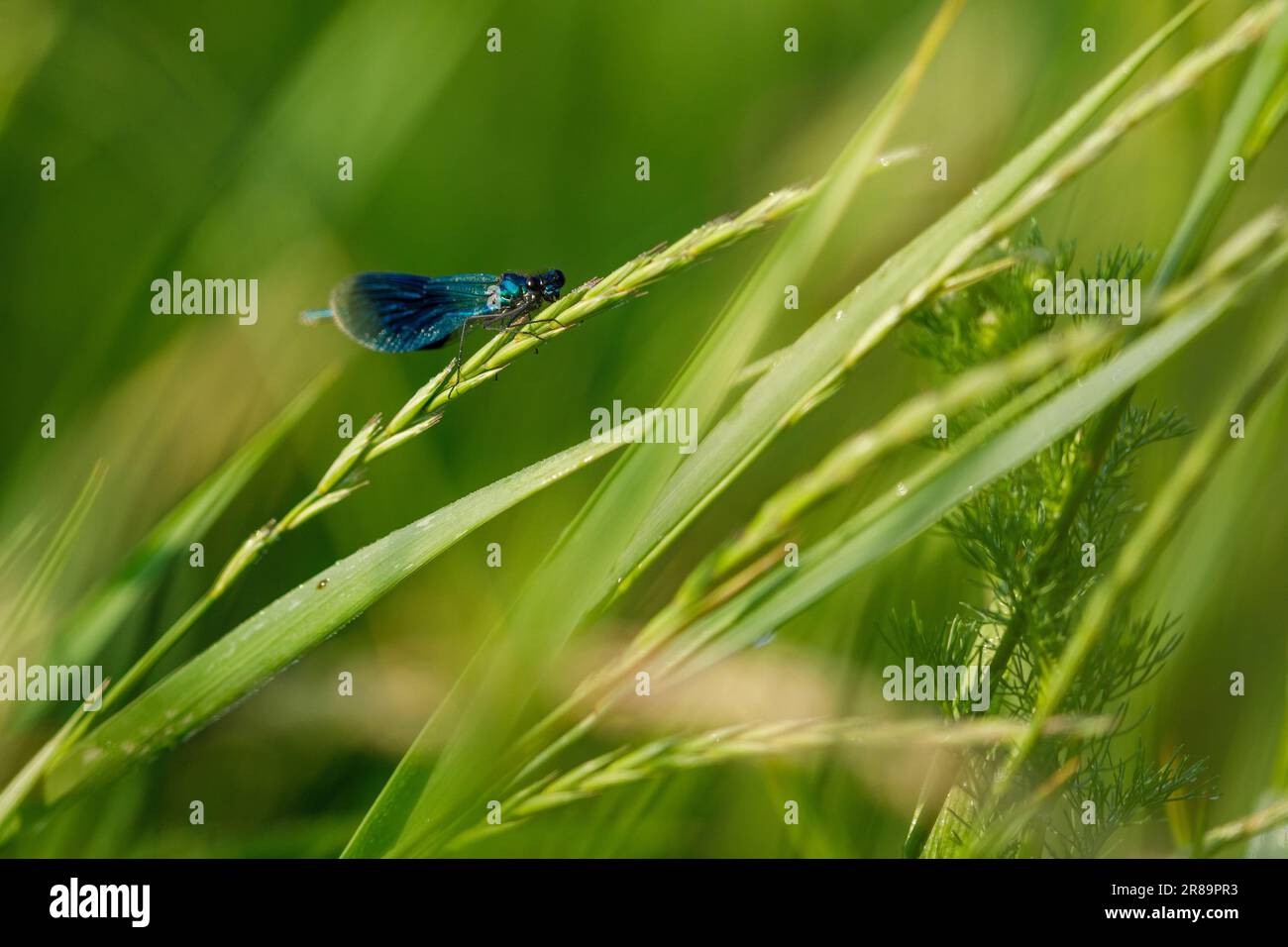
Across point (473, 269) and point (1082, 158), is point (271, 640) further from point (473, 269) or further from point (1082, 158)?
point (473, 269)

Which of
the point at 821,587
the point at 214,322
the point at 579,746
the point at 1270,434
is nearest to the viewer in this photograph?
the point at 821,587

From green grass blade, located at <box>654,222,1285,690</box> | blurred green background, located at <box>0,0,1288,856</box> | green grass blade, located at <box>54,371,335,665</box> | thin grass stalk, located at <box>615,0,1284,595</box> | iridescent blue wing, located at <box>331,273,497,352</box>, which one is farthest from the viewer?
blurred green background, located at <box>0,0,1288,856</box>

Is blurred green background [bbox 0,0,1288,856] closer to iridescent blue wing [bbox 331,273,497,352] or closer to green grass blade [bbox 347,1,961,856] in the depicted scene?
iridescent blue wing [bbox 331,273,497,352]

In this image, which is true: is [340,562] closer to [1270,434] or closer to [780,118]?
[1270,434]

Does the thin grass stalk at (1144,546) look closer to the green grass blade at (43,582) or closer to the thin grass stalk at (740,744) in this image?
the thin grass stalk at (740,744)

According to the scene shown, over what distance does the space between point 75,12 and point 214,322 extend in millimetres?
941

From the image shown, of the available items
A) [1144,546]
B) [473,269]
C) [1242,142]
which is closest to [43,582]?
[473,269]

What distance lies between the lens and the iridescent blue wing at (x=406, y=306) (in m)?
1.78

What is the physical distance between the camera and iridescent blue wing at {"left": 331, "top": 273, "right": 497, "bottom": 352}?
178 cm

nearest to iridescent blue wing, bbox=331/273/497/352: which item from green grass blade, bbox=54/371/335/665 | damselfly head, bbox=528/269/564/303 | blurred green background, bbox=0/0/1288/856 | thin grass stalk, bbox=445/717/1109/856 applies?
damselfly head, bbox=528/269/564/303

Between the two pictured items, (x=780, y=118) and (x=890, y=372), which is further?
(x=780, y=118)

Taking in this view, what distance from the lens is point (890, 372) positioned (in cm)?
234

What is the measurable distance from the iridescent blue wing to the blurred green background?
491 mm
